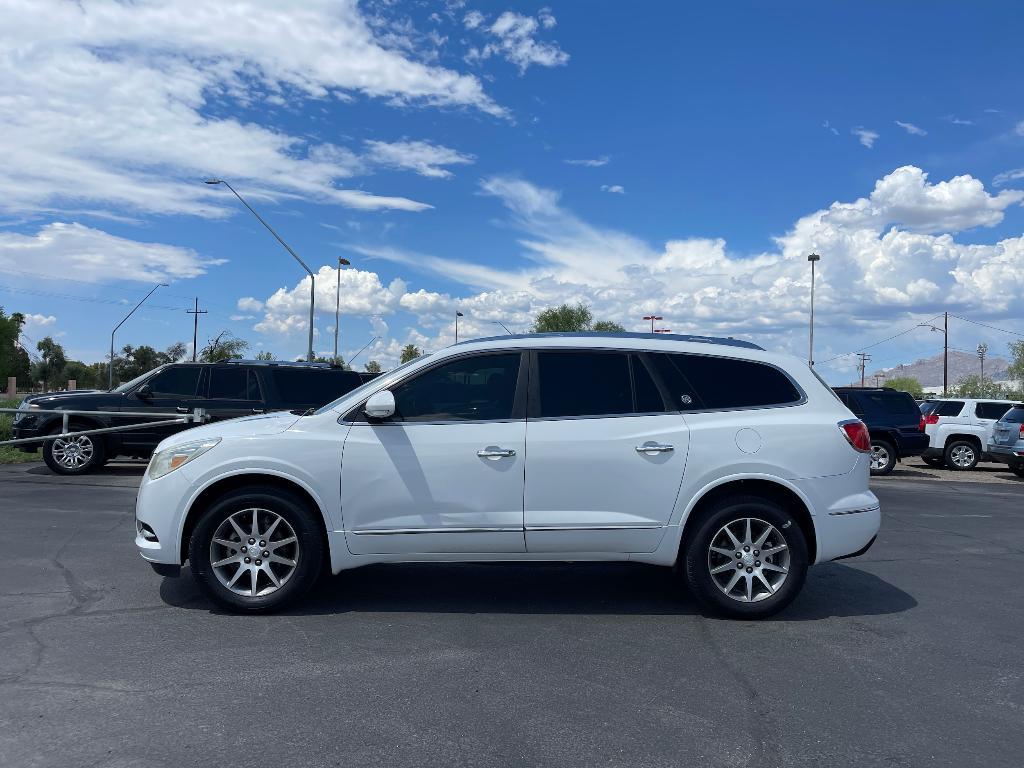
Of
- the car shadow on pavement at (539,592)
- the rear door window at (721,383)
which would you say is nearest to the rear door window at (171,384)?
the car shadow on pavement at (539,592)

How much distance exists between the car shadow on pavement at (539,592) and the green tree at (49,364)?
97.4 m

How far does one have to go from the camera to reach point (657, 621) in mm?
5414

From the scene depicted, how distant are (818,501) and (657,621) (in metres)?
1.31

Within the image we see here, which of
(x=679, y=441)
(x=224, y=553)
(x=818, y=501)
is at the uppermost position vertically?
(x=679, y=441)

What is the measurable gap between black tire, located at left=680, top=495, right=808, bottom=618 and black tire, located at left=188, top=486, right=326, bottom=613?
2.44 metres

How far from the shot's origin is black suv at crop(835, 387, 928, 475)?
685 inches

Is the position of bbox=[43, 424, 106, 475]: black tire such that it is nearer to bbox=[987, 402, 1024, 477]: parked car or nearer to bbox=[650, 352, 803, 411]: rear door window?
bbox=[650, 352, 803, 411]: rear door window

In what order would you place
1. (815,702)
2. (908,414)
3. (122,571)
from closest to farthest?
(815,702) → (122,571) → (908,414)

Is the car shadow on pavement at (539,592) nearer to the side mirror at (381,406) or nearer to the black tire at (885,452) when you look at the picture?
the side mirror at (381,406)

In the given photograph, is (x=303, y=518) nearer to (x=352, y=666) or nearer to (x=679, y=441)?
(x=352, y=666)

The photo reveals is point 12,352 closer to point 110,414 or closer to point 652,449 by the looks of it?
point 110,414

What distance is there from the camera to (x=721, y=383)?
18.5 feet

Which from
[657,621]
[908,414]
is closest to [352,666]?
[657,621]

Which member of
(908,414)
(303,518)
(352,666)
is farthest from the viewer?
(908,414)
